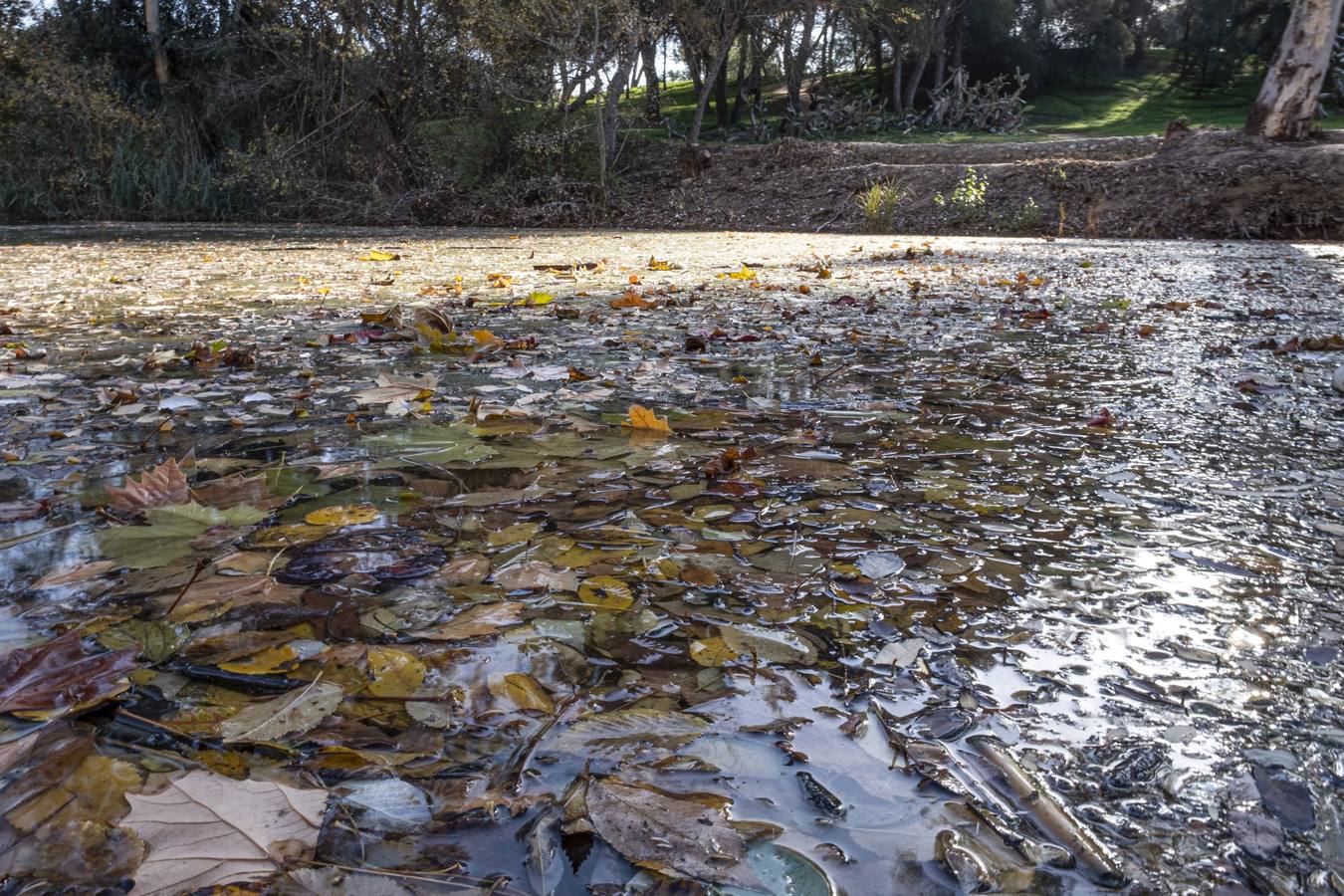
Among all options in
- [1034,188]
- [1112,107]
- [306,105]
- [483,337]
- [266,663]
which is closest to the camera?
[266,663]

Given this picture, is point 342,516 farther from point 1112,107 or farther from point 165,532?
point 1112,107

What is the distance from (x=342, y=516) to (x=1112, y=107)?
35417 mm

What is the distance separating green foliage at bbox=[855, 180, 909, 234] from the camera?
38.9 ft

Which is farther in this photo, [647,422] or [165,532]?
[647,422]

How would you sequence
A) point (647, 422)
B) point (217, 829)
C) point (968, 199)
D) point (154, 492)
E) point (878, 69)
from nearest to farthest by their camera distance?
point (217, 829), point (154, 492), point (647, 422), point (968, 199), point (878, 69)

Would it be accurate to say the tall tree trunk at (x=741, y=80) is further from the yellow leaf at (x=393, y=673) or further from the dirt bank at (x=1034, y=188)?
the yellow leaf at (x=393, y=673)

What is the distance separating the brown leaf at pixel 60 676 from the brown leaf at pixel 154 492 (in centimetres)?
47

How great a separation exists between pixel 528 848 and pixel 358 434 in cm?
133

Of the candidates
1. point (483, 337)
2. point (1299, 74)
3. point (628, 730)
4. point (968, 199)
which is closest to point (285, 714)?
point (628, 730)

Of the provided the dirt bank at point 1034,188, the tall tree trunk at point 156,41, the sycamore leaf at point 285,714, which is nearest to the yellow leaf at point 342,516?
the sycamore leaf at point 285,714

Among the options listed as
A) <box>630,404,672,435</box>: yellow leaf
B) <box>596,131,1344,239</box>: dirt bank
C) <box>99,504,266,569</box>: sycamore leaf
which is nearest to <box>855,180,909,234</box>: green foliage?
<box>596,131,1344,239</box>: dirt bank

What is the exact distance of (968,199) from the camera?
12445 millimetres

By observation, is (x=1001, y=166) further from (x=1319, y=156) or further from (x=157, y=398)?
(x=157, y=398)

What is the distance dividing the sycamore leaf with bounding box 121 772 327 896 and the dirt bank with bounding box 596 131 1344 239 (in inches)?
486
